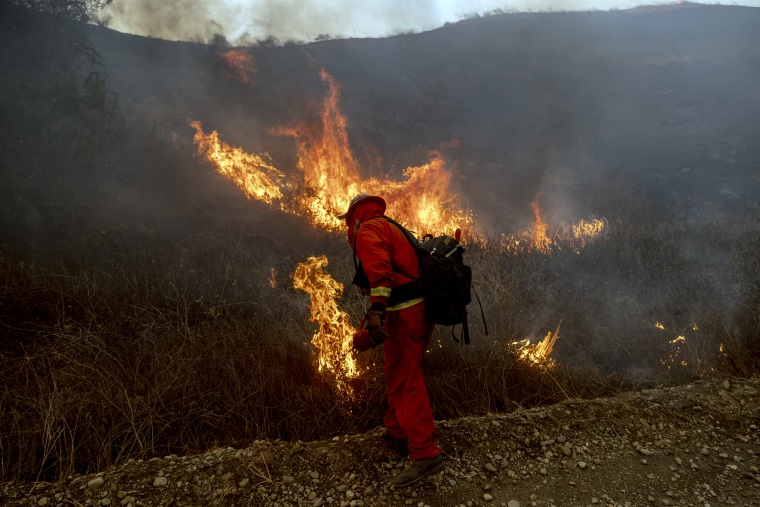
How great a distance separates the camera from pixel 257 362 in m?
4.34

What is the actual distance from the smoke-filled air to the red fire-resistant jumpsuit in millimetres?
589

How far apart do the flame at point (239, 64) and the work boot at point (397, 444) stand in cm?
1440

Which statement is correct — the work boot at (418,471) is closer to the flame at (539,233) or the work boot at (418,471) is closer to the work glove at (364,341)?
the work glove at (364,341)

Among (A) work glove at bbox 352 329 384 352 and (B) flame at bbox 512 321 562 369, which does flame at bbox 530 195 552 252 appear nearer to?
(B) flame at bbox 512 321 562 369

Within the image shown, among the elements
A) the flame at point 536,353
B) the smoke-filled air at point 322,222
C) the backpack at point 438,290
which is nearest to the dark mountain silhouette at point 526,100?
the smoke-filled air at point 322,222

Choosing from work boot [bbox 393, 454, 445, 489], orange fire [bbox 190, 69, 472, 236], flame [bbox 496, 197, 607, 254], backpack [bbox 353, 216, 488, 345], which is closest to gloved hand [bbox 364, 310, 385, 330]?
backpack [bbox 353, 216, 488, 345]

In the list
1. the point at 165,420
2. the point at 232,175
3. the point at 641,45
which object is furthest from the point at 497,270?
the point at 641,45

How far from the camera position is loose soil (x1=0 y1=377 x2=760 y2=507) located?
9.65 ft

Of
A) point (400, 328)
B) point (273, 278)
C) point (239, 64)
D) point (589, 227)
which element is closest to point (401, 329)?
point (400, 328)

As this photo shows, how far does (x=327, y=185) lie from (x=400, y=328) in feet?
28.0

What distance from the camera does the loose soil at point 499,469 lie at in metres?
2.94

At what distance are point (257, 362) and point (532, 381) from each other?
2724 mm

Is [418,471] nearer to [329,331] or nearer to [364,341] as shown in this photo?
[364,341]

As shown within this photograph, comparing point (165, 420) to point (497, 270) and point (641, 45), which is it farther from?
point (641, 45)
